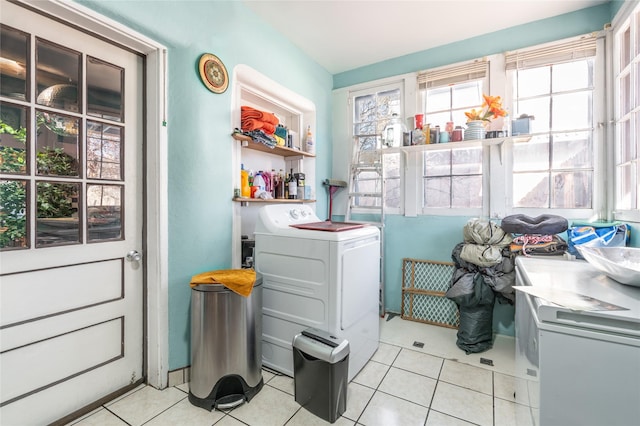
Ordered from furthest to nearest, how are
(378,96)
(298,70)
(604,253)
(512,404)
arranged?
(378,96) < (298,70) < (512,404) < (604,253)

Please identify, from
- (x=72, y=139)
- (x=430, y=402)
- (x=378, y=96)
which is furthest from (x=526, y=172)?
(x=72, y=139)

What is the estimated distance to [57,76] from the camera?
4.88 ft

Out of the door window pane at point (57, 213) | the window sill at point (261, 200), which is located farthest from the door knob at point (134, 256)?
the window sill at point (261, 200)

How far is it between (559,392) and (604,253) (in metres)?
1.04

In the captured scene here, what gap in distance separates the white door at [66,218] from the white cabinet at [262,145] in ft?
2.19

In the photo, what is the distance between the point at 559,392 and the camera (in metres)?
0.84

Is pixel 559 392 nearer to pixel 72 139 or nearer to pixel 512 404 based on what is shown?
pixel 512 404

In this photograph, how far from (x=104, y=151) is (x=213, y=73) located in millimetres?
901

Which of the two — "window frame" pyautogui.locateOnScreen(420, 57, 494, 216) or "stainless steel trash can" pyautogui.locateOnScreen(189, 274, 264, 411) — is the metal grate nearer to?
"window frame" pyautogui.locateOnScreen(420, 57, 494, 216)

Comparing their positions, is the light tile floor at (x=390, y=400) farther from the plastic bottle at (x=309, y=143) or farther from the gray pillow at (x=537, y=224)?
the plastic bottle at (x=309, y=143)

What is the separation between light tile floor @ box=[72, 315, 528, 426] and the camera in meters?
1.58

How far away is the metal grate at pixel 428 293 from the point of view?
111 inches

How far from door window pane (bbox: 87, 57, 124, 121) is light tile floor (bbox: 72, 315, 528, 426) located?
174 cm

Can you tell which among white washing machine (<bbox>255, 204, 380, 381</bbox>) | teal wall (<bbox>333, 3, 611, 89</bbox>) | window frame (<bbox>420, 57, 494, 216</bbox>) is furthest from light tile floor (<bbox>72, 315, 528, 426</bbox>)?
teal wall (<bbox>333, 3, 611, 89</bbox>)
